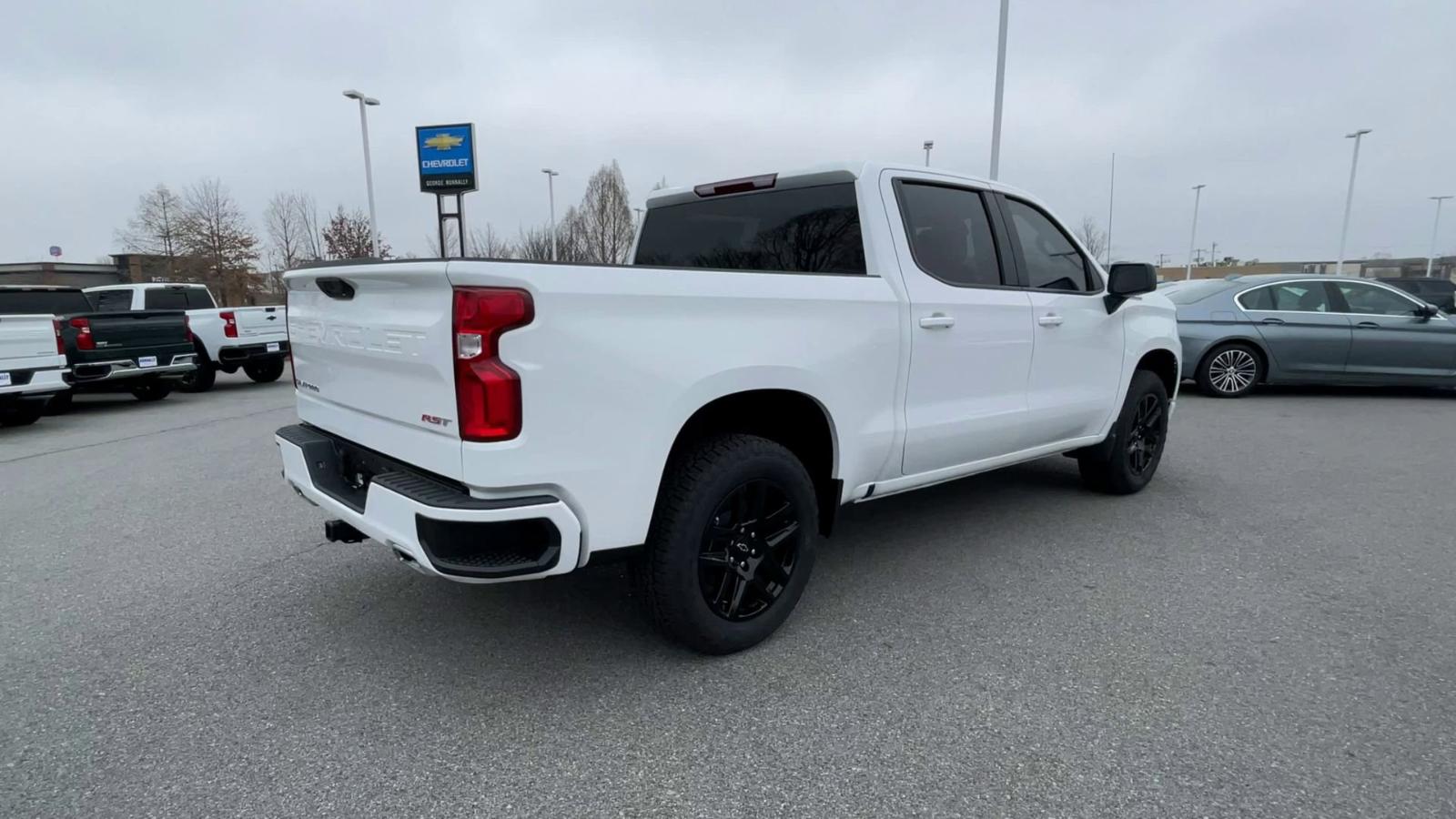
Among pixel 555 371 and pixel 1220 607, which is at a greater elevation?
pixel 555 371

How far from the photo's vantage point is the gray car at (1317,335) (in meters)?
9.43

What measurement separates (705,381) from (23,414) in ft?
33.7

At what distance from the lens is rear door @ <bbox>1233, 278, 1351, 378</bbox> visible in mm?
9445

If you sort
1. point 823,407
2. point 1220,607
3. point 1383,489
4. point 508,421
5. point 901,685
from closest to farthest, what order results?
point 508,421 < point 901,685 < point 823,407 < point 1220,607 < point 1383,489

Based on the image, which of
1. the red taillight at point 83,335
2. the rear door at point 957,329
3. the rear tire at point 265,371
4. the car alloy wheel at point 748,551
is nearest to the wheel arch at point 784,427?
the car alloy wheel at point 748,551

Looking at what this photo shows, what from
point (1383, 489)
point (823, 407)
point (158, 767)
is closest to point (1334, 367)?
point (1383, 489)

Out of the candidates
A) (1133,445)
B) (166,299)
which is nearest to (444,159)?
(166,299)

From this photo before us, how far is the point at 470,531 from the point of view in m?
2.29

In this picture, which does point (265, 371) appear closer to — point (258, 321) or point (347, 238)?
point (258, 321)

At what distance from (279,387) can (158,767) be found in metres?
12.2

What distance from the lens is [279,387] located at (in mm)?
12938

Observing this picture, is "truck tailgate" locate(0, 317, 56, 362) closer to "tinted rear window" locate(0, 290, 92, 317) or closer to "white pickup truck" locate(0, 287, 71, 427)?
"white pickup truck" locate(0, 287, 71, 427)

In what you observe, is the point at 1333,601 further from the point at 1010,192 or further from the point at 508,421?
the point at 508,421

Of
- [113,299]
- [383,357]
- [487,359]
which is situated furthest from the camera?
[113,299]
